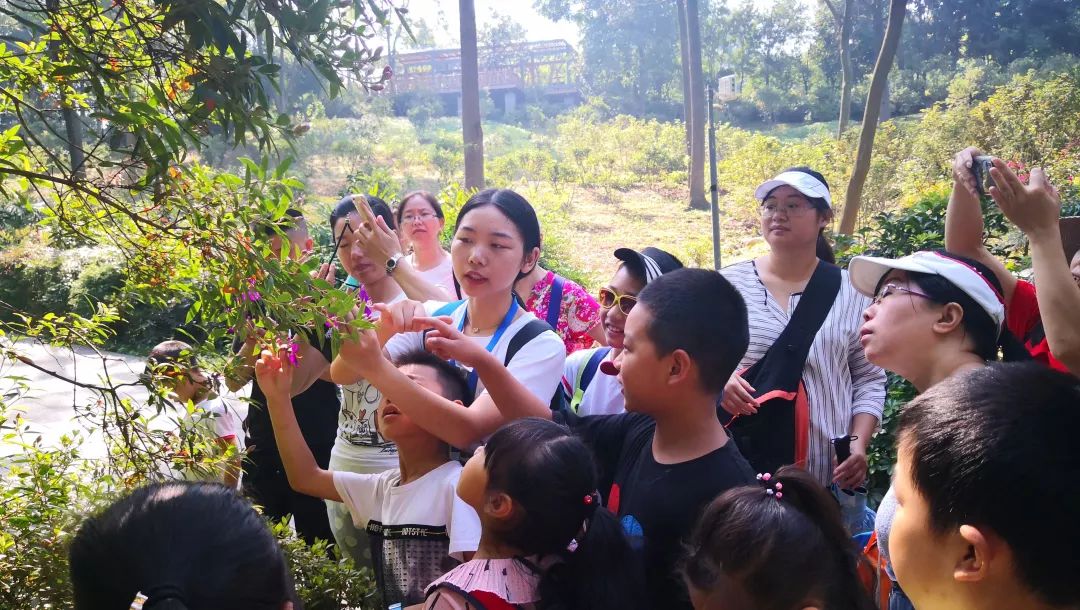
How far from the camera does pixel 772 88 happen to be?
27.9 metres

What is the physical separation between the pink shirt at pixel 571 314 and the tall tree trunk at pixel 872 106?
7656 mm

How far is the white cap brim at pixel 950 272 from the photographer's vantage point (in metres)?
2.00

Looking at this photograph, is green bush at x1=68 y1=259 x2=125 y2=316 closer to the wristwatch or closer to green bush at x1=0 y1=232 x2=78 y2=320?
green bush at x1=0 y1=232 x2=78 y2=320

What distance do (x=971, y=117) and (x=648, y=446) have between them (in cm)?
1255

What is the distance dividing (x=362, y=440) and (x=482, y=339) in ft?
1.83

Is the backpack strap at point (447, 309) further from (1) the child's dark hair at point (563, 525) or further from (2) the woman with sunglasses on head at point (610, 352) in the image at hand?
(1) the child's dark hair at point (563, 525)

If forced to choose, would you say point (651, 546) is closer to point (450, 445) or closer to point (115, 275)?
point (450, 445)

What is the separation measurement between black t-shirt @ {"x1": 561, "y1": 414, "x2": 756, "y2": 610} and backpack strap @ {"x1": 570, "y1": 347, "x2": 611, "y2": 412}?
547mm

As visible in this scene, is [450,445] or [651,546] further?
[450,445]

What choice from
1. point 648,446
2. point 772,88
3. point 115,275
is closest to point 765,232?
point 648,446

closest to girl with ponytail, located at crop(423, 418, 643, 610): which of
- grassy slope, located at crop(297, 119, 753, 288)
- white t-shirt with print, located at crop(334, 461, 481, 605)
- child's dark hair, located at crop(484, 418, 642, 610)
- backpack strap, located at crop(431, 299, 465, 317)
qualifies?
child's dark hair, located at crop(484, 418, 642, 610)

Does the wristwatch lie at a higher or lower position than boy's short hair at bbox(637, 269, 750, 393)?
higher

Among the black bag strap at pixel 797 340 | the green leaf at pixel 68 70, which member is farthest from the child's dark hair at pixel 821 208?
the green leaf at pixel 68 70

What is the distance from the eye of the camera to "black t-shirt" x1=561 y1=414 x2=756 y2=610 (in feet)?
5.95
